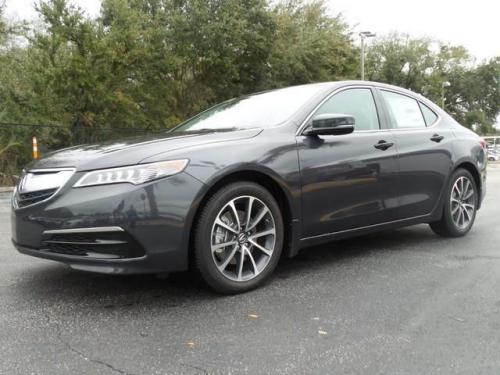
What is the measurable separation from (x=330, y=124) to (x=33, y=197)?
6.55ft

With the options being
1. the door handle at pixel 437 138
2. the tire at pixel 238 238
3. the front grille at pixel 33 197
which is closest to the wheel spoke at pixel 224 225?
the tire at pixel 238 238

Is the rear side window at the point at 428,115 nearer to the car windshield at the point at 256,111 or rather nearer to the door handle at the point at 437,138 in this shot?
the door handle at the point at 437,138

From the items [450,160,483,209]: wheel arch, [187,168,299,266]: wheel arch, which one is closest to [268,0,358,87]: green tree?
[450,160,483,209]: wheel arch

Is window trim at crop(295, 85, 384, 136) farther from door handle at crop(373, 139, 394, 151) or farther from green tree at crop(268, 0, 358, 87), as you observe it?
green tree at crop(268, 0, 358, 87)

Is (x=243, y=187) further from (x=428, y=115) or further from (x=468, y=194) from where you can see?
(x=468, y=194)

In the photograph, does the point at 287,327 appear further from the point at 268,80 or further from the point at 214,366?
the point at 268,80

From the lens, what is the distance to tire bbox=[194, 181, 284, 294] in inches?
123

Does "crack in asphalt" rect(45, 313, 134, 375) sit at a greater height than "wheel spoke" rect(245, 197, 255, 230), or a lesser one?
lesser

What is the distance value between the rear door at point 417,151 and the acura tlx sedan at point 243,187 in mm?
14

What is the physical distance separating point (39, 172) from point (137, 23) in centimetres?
1536

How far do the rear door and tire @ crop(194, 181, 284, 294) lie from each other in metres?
1.43

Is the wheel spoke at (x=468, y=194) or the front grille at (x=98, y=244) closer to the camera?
the front grille at (x=98, y=244)

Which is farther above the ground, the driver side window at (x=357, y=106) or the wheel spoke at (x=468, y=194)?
the driver side window at (x=357, y=106)

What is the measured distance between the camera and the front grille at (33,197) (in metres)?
3.02
